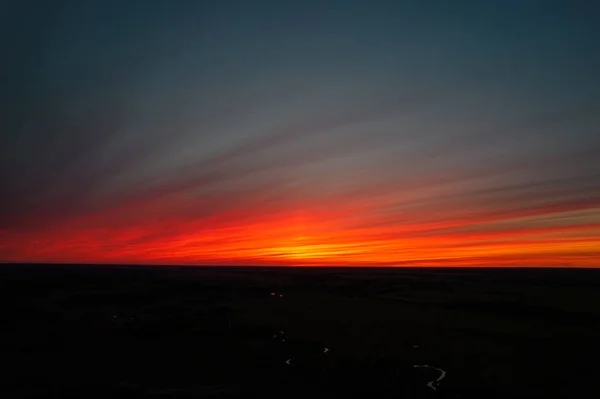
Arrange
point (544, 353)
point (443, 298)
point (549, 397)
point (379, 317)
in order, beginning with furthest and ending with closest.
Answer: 1. point (443, 298)
2. point (379, 317)
3. point (544, 353)
4. point (549, 397)

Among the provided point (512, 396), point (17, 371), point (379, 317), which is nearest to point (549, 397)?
point (512, 396)

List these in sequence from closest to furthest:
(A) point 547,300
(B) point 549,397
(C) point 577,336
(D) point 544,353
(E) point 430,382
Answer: (B) point 549,397 → (E) point 430,382 → (D) point 544,353 → (C) point 577,336 → (A) point 547,300

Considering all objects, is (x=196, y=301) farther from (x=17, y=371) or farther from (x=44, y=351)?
(x=17, y=371)

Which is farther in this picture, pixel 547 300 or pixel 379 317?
pixel 547 300

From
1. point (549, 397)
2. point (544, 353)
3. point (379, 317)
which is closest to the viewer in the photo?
point (549, 397)

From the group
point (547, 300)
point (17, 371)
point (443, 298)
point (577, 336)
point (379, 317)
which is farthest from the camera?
point (443, 298)

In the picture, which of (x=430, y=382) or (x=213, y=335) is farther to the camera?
(x=213, y=335)

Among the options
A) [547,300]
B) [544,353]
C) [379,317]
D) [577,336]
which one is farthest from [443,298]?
[544,353]

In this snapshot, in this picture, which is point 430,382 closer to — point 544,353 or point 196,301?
point 544,353

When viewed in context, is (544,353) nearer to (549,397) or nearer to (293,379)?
(549,397)
